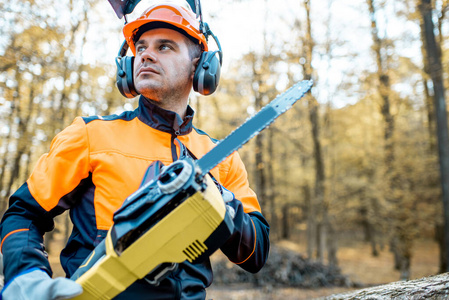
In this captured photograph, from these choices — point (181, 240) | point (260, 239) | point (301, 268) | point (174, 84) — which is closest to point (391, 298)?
point (260, 239)

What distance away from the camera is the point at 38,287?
102cm

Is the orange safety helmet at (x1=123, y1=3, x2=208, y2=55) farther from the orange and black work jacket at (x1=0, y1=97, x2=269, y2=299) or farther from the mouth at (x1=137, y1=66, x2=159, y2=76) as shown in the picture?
the orange and black work jacket at (x1=0, y1=97, x2=269, y2=299)

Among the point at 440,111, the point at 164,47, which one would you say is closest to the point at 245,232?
the point at 164,47

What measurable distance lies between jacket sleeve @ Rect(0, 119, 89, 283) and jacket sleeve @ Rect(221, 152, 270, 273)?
0.71 m

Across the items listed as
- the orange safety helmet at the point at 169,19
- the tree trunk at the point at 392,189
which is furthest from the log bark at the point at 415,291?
the tree trunk at the point at 392,189

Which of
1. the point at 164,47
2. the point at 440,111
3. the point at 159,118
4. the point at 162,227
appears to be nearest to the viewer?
the point at 162,227

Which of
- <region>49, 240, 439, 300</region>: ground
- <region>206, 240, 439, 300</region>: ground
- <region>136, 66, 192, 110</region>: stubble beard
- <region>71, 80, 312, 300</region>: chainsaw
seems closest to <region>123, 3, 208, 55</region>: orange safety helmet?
<region>136, 66, 192, 110</region>: stubble beard

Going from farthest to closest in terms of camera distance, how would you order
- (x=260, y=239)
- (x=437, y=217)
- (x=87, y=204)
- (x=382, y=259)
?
(x=382, y=259) → (x=437, y=217) → (x=260, y=239) → (x=87, y=204)

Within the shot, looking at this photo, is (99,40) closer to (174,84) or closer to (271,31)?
(271,31)

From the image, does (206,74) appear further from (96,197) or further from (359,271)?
(359,271)

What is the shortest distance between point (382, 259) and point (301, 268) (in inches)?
449

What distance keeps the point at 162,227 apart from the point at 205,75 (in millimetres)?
1033

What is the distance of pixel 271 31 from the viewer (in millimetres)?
11047

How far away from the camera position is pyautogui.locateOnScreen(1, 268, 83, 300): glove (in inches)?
38.9
